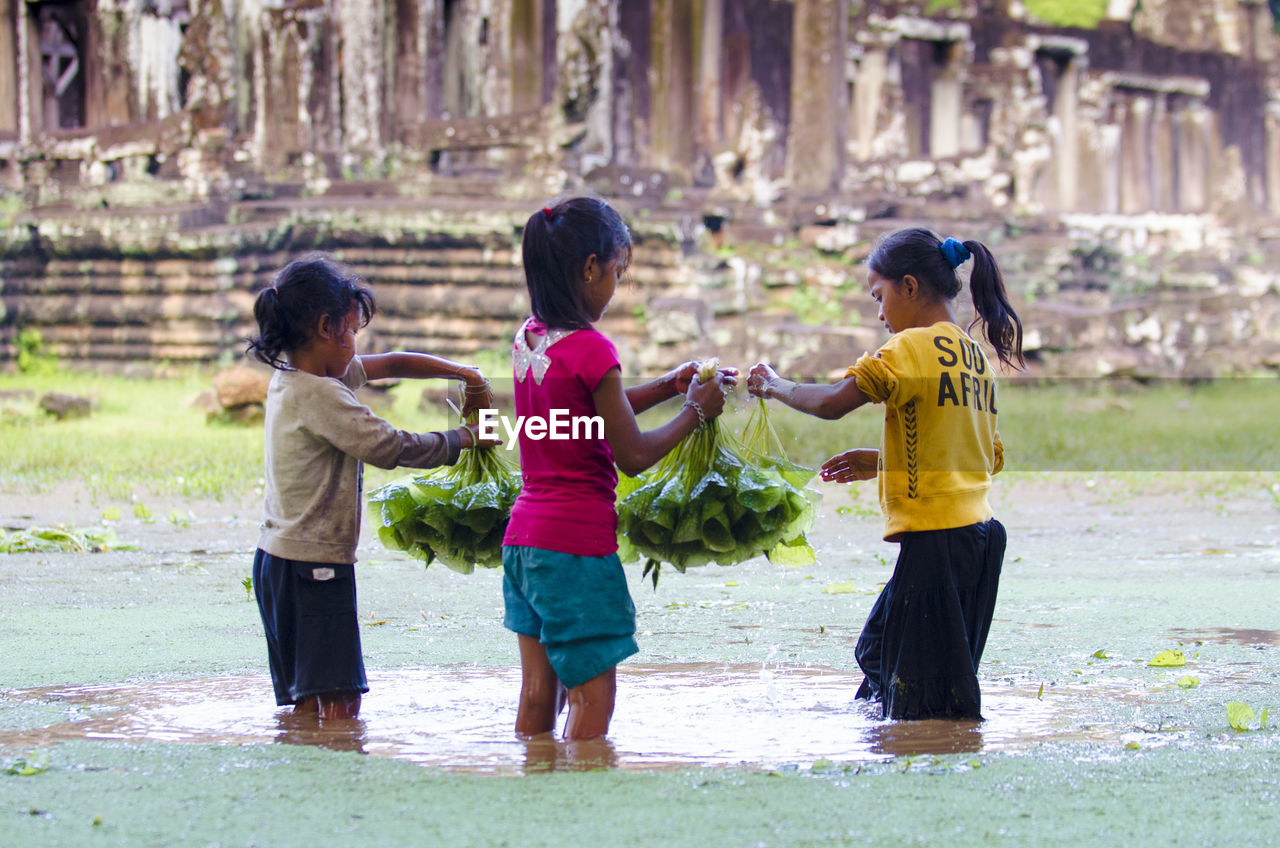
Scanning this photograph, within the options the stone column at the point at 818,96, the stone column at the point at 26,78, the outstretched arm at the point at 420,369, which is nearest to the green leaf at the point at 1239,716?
the outstretched arm at the point at 420,369

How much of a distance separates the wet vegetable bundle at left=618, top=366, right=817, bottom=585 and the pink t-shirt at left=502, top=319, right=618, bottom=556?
417 millimetres

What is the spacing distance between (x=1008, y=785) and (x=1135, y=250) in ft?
75.6

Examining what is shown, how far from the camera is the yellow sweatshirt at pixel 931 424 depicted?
A: 12.0 feet

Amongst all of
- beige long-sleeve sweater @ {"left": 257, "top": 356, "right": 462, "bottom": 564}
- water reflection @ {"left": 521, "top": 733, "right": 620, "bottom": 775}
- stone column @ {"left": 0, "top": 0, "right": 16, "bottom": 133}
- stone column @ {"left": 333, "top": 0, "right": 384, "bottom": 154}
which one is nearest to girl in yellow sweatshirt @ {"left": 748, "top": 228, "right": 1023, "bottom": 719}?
water reflection @ {"left": 521, "top": 733, "right": 620, "bottom": 775}

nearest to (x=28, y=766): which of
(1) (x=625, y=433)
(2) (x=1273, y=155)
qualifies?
(1) (x=625, y=433)

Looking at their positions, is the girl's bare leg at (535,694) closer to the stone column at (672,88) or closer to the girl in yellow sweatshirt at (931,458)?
the girl in yellow sweatshirt at (931,458)

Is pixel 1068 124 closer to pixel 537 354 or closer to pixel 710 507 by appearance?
pixel 710 507

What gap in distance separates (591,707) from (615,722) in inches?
16.7

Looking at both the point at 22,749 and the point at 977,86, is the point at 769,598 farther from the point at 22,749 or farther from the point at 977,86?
the point at 977,86

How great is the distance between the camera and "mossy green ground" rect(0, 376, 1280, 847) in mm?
2697

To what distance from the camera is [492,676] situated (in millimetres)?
4395

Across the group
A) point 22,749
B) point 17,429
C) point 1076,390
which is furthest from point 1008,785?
point 1076,390

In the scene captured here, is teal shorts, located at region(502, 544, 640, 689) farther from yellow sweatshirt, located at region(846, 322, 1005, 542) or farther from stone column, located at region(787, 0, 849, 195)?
stone column, located at region(787, 0, 849, 195)

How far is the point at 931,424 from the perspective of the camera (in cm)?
370
